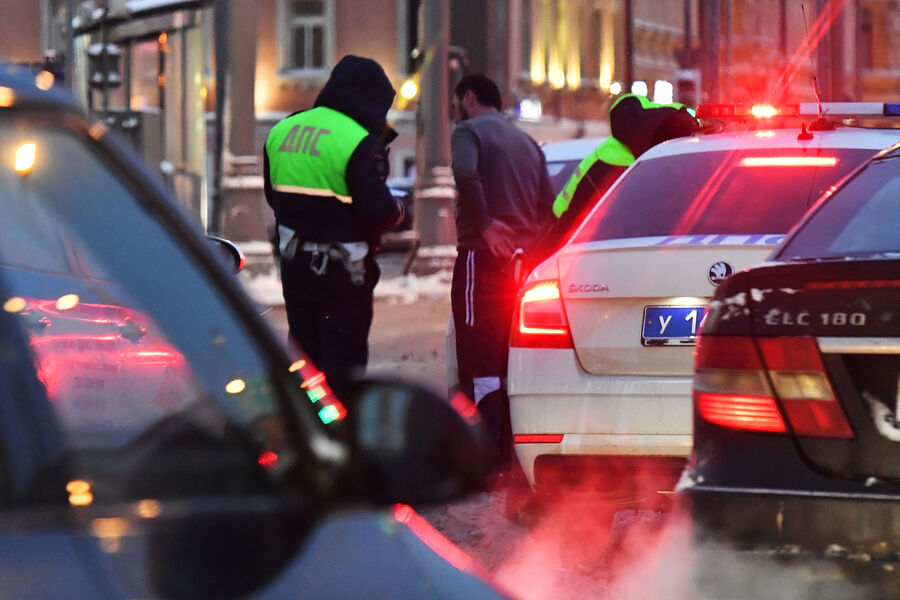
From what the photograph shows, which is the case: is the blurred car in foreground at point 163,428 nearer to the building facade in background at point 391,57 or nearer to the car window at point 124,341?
the car window at point 124,341

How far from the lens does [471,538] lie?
6688mm

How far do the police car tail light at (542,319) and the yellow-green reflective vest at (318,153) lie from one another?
1279mm

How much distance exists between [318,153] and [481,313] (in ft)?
5.63

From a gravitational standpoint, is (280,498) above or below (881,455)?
above

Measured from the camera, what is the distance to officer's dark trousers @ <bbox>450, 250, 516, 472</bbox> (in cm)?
863

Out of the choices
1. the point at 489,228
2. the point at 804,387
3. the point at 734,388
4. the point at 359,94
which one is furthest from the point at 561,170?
the point at 804,387

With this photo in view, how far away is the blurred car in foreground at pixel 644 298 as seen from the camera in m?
5.80

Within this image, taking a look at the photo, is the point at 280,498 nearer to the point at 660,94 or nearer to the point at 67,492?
the point at 67,492

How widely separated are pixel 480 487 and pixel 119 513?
20.8 inches

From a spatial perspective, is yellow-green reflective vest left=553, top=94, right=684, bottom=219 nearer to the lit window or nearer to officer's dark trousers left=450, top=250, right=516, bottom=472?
officer's dark trousers left=450, top=250, right=516, bottom=472

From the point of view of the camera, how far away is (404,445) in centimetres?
221

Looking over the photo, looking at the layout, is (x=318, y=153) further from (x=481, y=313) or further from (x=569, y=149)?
(x=569, y=149)

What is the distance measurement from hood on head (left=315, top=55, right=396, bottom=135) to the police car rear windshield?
4.47ft

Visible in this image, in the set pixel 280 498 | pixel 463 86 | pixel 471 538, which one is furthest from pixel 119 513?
pixel 463 86
